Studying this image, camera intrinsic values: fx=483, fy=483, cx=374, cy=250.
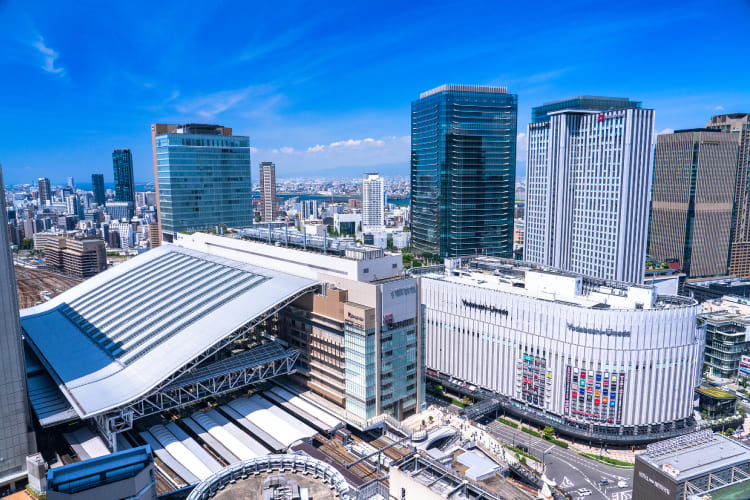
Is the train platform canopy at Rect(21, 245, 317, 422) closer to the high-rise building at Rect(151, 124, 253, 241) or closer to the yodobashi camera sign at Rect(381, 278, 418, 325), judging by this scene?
the yodobashi camera sign at Rect(381, 278, 418, 325)

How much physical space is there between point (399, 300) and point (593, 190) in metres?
74.4

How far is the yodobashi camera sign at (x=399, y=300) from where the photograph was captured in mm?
55719

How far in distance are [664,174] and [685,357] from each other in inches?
4309

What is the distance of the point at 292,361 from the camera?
206 feet

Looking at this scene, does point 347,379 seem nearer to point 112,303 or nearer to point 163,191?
point 112,303

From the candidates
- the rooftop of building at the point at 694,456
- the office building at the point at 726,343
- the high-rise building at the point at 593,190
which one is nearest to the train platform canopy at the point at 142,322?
the rooftop of building at the point at 694,456

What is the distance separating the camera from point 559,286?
72.2 meters

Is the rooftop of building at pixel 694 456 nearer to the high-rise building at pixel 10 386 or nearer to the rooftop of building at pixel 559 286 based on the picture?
the rooftop of building at pixel 559 286

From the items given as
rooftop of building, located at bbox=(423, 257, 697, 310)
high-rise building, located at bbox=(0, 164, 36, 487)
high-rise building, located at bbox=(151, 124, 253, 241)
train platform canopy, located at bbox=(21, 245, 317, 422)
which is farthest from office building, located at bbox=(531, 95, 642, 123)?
high-rise building, located at bbox=(0, 164, 36, 487)

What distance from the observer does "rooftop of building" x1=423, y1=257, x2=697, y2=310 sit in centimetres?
6725

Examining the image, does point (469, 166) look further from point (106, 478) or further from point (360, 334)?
point (106, 478)

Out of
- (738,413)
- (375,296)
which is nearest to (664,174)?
(738,413)

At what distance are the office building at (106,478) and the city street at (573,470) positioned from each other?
151 ft

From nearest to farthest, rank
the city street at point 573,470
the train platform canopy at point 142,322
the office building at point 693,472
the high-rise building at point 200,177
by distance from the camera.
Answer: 1. the office building at point 693,472
2. the train platform canopy at point 142,322
3. the city street at point 573,470
4. the high-rise building at point 200,177
